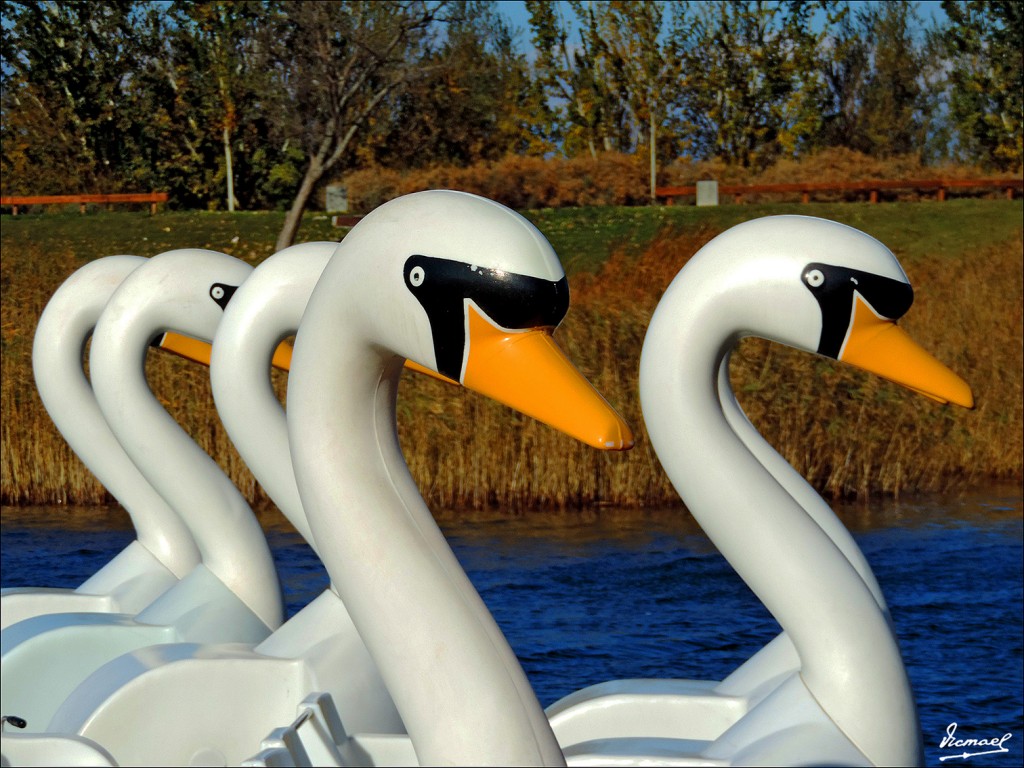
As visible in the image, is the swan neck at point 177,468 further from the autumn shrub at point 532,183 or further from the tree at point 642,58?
the tree at point 642,58

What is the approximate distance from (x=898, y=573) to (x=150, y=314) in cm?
590

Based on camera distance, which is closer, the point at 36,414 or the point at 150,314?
the point at 150,314

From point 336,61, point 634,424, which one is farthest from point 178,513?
point 336,61

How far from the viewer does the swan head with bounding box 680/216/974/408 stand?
3477mm

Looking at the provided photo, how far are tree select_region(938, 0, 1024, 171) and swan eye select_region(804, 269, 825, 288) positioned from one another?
1221 inches

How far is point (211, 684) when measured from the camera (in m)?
3.62

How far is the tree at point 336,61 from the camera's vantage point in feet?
80.2

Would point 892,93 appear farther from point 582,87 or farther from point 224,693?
point 224,693

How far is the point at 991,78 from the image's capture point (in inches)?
1331

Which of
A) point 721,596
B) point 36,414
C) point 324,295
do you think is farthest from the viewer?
point 36,414

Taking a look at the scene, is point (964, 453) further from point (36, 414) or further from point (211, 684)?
point (211, 684)

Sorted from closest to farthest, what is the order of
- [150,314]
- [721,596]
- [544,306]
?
1. [544,306]
2. [150,314]
3. [721,596]

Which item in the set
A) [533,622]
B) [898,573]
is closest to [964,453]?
[898,573]

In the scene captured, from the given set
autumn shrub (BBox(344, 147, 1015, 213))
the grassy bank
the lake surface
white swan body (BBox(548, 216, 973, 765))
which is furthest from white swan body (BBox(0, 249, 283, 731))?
autumn shrub (BBox(344, 147, 1015, 213))
